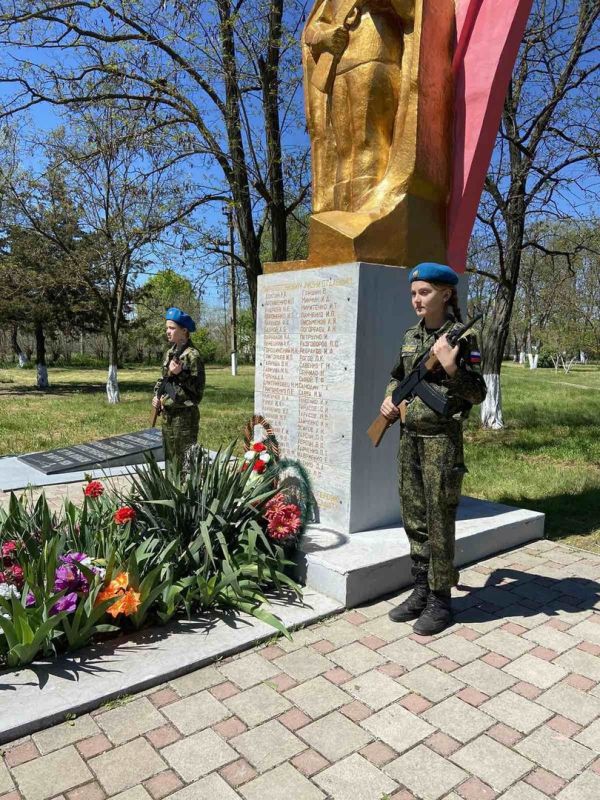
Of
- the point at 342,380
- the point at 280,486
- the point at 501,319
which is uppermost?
the point at 501,319

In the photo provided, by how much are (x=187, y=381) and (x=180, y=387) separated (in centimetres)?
9

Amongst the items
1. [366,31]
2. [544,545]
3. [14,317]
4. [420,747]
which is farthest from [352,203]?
[14,317]

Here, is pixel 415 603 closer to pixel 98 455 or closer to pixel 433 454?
pixel 433 454

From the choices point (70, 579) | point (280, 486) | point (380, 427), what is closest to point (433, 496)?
point (380, 427)

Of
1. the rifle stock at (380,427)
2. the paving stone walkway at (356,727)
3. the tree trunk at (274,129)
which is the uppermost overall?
the tree trunk at (274,129)

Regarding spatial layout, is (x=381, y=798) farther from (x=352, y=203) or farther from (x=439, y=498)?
(x=352, y=203)

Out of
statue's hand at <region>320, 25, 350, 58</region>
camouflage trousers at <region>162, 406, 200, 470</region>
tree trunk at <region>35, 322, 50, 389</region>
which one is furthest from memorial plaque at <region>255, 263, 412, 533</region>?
tree trunk at <region>35, 322, 50, 389</region>

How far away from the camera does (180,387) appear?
5.15 metres

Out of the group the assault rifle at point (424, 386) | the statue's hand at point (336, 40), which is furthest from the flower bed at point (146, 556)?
the statue's hand at point (336, 40)

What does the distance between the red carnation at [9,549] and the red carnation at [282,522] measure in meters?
→ 1.46

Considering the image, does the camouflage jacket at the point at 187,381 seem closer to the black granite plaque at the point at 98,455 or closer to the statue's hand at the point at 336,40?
the black granite plaque at the point at 98,455

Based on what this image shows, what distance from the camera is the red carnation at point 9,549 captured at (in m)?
3.22

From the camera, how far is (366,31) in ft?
13.9

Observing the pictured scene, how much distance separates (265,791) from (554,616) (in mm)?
2140
